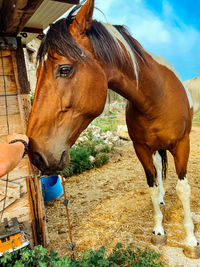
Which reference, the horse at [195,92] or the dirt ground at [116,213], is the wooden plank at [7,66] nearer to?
the dirt ground at [116,213]

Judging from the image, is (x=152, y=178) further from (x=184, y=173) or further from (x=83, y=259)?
(x=83, y=259)

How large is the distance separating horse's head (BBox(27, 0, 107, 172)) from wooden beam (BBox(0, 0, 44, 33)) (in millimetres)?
216

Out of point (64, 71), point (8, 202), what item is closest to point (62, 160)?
point (64, 71)

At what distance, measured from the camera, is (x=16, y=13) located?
1.48 metres

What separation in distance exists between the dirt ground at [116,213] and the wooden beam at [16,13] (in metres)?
2.39

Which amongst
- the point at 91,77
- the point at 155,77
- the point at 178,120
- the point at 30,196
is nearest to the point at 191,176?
the point at 178,120

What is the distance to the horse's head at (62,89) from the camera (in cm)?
126

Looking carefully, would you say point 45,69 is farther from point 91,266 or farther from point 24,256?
point 91,266

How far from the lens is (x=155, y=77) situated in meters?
1.89

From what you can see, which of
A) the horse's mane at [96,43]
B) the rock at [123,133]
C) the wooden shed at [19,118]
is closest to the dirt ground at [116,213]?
the wooden shed at [19,118]

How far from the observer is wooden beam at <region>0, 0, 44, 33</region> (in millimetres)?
1353

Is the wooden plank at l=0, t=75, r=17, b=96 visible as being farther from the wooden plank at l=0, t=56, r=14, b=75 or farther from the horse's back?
the horse's back

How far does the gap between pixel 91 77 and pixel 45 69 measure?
0.30 meters

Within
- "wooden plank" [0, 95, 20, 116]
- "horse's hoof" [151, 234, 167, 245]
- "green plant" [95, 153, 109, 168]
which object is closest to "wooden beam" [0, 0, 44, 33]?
"wooden plank" [0, 95, 20, 116]
